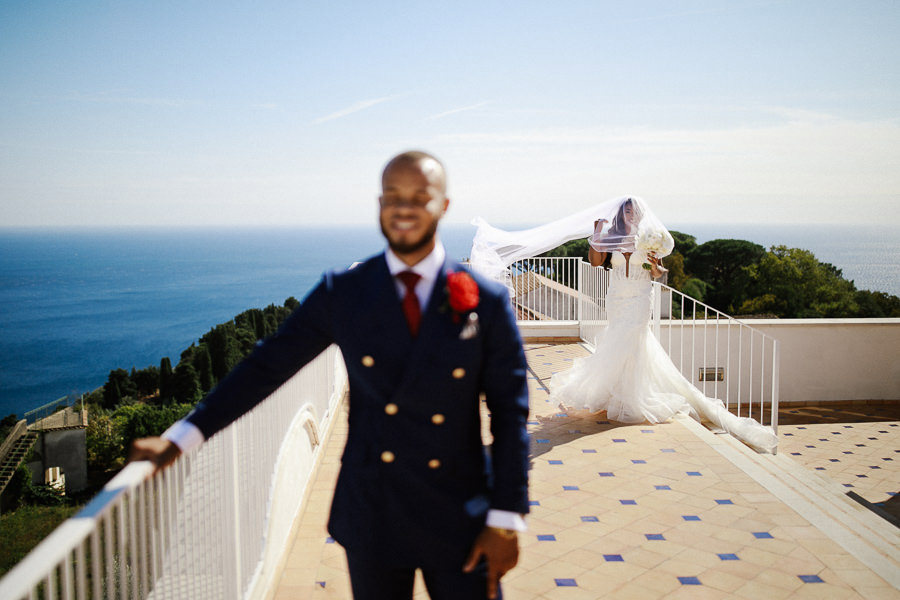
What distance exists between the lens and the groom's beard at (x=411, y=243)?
5.09 ft

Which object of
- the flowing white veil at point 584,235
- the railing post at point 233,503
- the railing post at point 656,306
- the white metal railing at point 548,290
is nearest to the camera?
the railing post at point 233,503

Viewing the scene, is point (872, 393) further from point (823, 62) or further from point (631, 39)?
point (823, 62)

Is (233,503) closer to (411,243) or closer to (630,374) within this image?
(411,243)

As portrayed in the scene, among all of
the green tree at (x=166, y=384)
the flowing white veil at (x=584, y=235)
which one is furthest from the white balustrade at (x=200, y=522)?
the green tree at (x=166, y=384)

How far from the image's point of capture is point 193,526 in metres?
2.37

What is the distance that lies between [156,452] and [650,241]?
6.00 meters

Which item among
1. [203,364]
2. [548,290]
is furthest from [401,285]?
[203,364]

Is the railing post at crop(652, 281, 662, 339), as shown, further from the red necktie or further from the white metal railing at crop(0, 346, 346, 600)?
the red necktie

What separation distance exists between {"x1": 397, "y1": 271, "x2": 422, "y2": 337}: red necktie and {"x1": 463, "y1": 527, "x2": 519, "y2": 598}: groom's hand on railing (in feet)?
1.64

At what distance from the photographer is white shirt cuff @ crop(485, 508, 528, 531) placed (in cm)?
151

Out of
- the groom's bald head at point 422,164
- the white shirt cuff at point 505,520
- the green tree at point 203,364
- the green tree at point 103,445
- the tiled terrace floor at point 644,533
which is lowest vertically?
the green tree at point 103,445

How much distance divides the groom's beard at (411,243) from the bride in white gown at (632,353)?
5658 millimetres

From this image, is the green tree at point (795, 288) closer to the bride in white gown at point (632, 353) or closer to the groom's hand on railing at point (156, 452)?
the bride in white gown at point (632, 353)

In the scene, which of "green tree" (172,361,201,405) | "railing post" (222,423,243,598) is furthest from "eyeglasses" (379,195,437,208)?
"green tree" (172,361,201,405)
